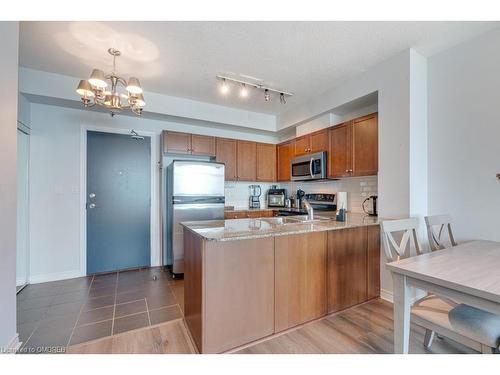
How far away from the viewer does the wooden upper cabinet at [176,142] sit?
3439 millimetres

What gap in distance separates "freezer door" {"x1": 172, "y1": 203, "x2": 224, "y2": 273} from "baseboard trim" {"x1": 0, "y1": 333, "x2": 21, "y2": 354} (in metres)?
1.62

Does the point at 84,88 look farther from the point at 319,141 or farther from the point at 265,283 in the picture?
the point at 319,141

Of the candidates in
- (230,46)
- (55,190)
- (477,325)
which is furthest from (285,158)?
(55,190)

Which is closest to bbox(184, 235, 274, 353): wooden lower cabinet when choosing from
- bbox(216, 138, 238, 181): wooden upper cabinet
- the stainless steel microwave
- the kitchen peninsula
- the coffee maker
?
the kitchen peninsula

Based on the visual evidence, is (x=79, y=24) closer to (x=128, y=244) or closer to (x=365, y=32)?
(x=365, y=32)

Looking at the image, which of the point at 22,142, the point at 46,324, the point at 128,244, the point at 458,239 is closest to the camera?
the point at 46,324

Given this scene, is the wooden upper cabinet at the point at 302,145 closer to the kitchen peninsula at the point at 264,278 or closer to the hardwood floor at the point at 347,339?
the kitchen peninsula at the point at 264,278

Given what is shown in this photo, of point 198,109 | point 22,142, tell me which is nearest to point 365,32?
point 198,109

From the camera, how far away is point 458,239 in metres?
2.13

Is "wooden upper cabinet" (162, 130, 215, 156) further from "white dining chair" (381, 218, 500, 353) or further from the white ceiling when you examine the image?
"white dining chair" (381, 218, 500, 353)

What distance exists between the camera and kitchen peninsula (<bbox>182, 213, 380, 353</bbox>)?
1508 millimetres

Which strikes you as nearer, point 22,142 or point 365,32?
point 365,32

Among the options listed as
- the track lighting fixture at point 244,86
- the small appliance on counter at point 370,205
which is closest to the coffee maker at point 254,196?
the track lighting fixture at point 244,86

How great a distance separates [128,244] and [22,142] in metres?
1.86
